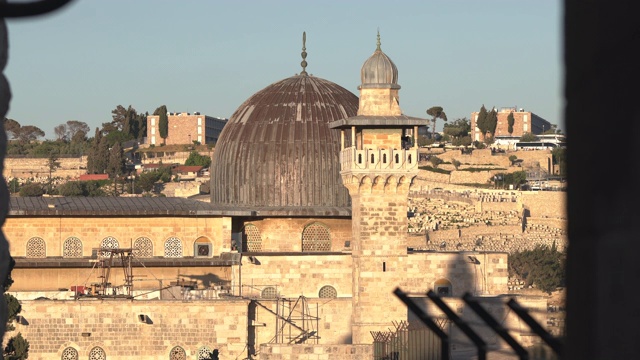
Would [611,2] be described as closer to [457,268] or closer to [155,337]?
[155,337]

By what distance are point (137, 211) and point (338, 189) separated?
5253 millimetres

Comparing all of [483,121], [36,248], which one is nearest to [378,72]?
[36,248]

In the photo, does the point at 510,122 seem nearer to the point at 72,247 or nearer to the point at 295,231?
the point at 295,231

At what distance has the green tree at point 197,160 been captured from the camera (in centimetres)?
13062

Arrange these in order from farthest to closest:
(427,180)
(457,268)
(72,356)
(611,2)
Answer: (427,180) → (457,268) → (72,356) → (611,2)

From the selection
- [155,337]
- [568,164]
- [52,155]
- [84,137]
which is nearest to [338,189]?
[155,337]

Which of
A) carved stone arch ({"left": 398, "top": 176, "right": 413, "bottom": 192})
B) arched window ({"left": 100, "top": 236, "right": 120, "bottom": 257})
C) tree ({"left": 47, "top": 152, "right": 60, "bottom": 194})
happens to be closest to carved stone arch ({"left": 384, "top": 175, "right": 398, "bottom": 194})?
carved stone arch ({"left": 398, "top": 176, "right": 413, "bottom": 192})

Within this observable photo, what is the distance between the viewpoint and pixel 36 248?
40.8m

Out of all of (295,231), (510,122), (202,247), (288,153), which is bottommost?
(202,247)

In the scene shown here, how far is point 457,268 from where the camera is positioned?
3838 cm

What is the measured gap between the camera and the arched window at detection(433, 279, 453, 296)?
37.9 meters

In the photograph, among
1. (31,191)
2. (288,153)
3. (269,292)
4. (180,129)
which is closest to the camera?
(269,292)

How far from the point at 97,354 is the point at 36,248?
22.3 feet

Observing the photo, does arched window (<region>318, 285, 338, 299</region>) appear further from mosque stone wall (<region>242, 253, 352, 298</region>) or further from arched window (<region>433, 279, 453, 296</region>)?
arched window (<region>433, 279, 453, 296</region>)
